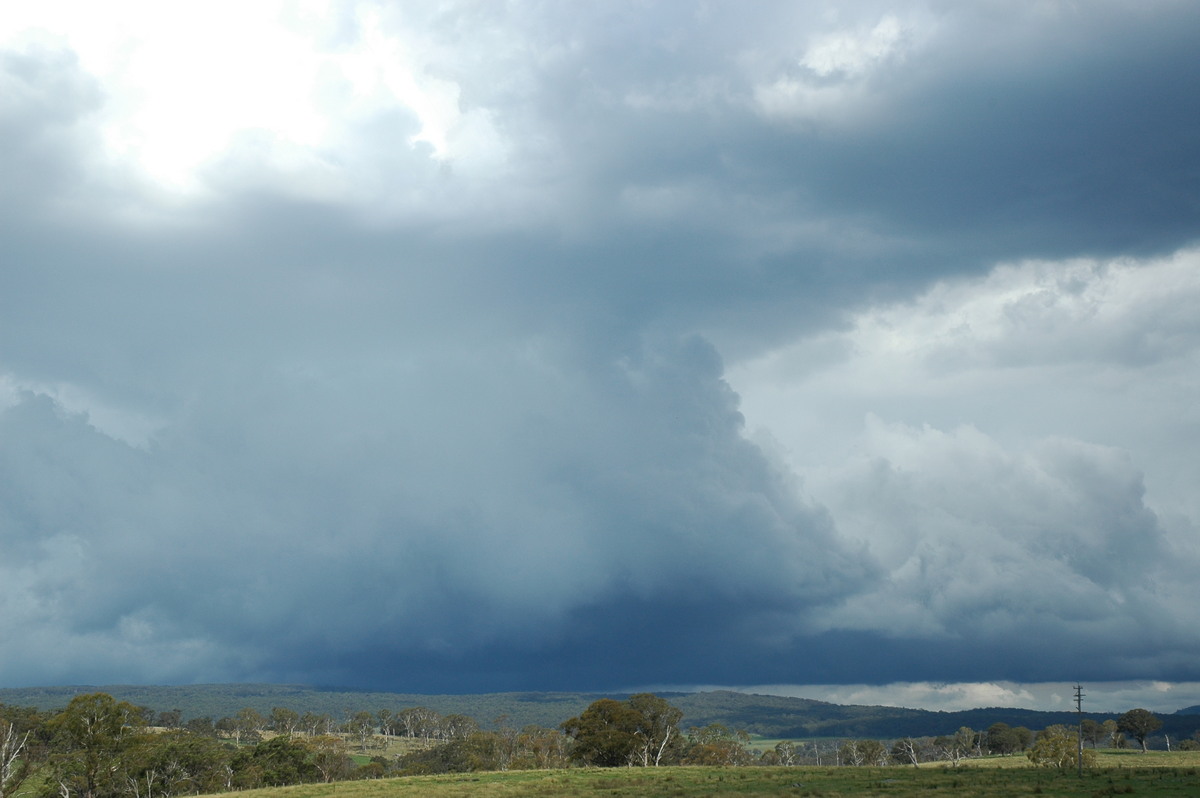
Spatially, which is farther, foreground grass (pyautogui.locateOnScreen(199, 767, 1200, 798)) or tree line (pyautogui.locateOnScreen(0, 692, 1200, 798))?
tree line (pyautogui.locateOnScreen(0, 692, 1200, 798))

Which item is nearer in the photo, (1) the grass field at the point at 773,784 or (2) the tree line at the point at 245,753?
(1) the grass field at the point at 773,784

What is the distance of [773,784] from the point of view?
71562 millimetres

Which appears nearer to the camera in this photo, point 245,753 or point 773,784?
point 773,784

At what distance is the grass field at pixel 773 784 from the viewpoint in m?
62.3

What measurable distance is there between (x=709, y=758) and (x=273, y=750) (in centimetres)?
7192

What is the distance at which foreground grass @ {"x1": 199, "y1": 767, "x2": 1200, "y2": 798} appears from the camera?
62.4 metres

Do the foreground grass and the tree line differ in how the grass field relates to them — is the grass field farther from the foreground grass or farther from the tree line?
the tree line

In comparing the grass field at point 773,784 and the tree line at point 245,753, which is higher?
the grass field at point 773,784

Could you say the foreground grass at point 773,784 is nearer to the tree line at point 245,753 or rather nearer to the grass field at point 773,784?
the grass field at point 773,784

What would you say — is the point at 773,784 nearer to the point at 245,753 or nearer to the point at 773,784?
the point at 773,784

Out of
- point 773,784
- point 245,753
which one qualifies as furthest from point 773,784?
point 245,753

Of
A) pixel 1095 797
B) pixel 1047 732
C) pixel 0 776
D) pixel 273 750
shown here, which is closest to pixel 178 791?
pixel 273 750

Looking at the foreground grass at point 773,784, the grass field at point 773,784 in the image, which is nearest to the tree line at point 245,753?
the foreground grass at point 773,784

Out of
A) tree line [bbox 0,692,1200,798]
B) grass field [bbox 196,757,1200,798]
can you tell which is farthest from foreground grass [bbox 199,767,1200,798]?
tree line [bbox 0,692,1200,798]
